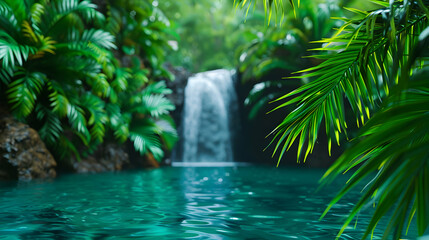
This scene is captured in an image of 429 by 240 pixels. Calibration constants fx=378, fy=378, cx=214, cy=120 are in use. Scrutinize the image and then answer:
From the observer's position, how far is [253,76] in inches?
531

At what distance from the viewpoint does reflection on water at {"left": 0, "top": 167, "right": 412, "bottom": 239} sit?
283 cm

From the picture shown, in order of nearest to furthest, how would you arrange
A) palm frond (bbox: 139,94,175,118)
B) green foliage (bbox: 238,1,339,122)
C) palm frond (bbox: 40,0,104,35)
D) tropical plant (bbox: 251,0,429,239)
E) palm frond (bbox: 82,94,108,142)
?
tropical plant (bbox: 251,0,429,239), palm frond (bbox: 40,0,104,35), palm frond (bbox: 82,94,108,142), palm frond (bbox: 139,94,175,118), green foliage (bbox: 238,1,339,122)

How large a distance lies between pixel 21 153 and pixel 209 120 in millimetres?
8392

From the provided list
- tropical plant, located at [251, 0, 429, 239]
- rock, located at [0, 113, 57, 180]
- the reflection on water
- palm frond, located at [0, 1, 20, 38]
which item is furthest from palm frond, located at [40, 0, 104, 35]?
tropical plant, located at [251, 0, 429, 239]

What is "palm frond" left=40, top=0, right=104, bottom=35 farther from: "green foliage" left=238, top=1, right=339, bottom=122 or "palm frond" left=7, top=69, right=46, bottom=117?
"green foliage" left=238, top=1, right=339, bottom=122

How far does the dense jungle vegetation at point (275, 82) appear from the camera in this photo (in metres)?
1.30

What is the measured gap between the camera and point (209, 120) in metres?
14.4

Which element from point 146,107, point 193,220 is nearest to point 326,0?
point 146,107

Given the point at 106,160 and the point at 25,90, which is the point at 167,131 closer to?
the point at 106,160

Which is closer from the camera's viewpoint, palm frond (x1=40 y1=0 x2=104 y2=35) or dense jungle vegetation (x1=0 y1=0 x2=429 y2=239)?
dense jungle vegetation (x1=0 y1=0 x2=429 y2=239)

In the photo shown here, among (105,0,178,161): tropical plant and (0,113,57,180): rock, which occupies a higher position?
(105,0,178,161): tropical plant

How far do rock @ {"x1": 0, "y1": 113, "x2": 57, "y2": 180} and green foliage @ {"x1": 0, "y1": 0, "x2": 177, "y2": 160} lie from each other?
0.28 m

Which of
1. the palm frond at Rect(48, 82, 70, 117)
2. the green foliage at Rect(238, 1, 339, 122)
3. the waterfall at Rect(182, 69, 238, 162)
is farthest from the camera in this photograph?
the waterfall at Rect(182, 69, 238, 162)

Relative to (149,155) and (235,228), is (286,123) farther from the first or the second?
(149,155)
